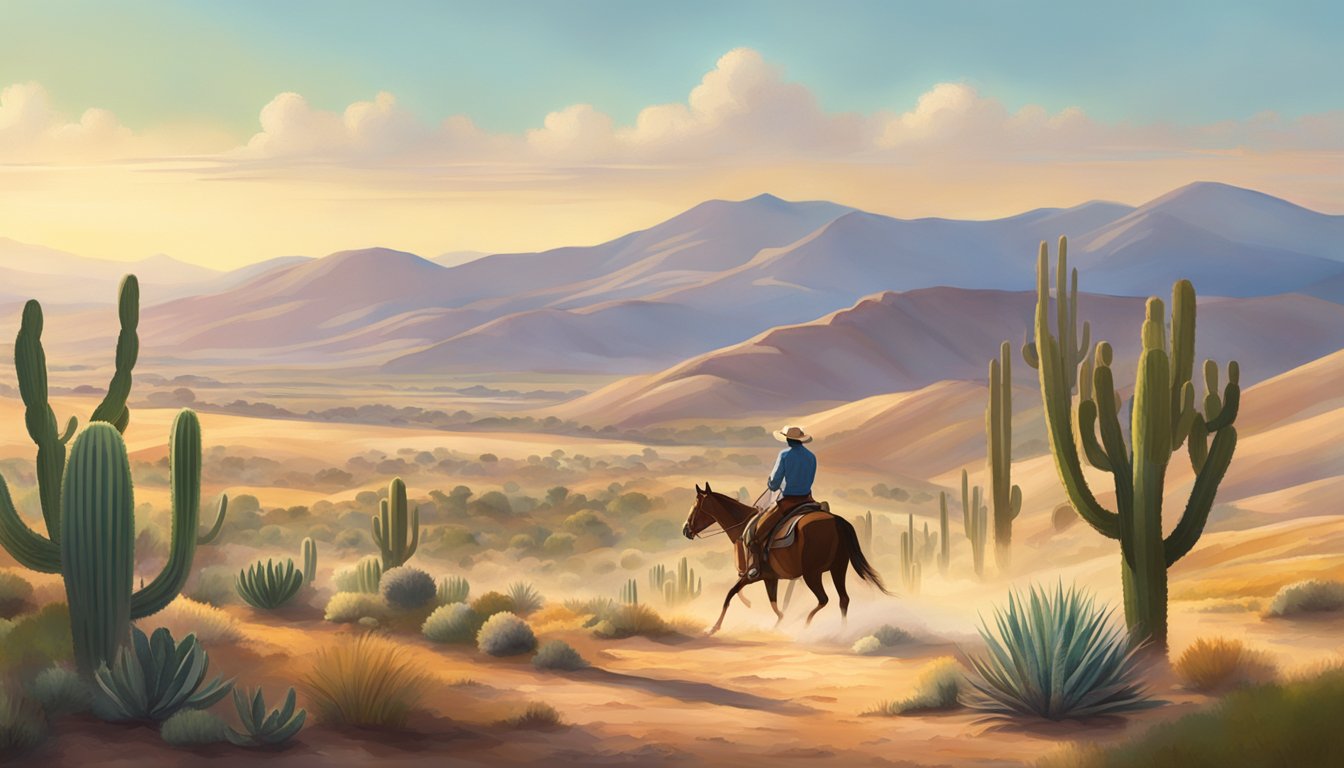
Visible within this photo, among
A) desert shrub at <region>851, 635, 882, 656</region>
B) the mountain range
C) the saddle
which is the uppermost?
the mountain range

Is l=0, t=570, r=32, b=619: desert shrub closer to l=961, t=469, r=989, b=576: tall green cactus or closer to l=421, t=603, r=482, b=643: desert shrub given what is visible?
l=421, t=603, r=482, b=643: desert shrub

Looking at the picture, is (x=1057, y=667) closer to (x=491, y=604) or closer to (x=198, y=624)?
(x=198, y=624)

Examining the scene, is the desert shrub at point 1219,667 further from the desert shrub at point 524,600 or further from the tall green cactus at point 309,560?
the tall green cactus at point 309,560

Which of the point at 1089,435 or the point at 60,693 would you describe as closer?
the point at 60,693

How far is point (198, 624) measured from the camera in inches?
653

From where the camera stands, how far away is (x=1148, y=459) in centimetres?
1552

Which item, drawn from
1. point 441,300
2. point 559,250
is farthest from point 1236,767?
point 559,250

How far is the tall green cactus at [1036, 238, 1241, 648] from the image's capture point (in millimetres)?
A: 15492

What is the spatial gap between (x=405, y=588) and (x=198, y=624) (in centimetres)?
499

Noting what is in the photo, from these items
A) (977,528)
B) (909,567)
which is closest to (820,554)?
(909,567)

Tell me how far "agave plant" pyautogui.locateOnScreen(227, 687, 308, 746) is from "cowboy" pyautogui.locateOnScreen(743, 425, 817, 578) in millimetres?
7055

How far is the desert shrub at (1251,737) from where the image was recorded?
400 inches

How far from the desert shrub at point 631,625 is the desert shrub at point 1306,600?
843 cm

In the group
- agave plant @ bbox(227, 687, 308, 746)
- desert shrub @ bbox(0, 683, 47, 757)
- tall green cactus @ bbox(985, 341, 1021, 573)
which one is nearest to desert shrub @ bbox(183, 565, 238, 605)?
desert shrub @ bbox(0, 683, 47, 757)
